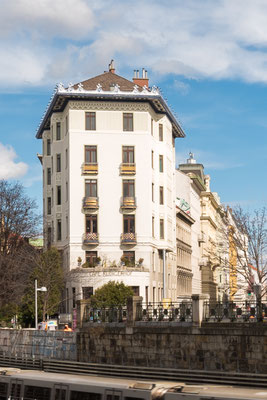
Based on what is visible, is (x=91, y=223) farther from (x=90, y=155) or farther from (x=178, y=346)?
(x=178, y=346)

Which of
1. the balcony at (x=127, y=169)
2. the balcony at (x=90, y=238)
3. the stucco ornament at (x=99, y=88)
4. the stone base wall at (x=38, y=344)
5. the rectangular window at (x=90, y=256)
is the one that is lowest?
the stone base wall at (x=38, y=344)

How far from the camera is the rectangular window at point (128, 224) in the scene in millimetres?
76500

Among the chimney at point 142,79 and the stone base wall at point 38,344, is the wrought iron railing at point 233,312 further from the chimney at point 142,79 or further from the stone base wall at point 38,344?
the chimney at point 142,79

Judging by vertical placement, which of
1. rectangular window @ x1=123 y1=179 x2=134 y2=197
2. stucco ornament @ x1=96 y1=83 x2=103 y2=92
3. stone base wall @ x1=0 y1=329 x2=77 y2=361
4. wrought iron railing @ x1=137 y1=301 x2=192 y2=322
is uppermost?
stucco ornament @ x1=96 y1=83 x2=103 y2=92

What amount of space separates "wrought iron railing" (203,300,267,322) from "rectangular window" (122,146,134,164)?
38.4m

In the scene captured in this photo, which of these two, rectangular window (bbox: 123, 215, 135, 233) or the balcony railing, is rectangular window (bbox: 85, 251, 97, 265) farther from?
the balcony railing

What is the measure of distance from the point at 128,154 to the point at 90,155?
3.74 meters

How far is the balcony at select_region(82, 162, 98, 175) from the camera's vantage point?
249 feet

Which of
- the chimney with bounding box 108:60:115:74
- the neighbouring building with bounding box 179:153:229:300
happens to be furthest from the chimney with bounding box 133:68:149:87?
the neighbouring building with bounding box 179:153:229:300

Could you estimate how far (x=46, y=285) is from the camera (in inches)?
2827

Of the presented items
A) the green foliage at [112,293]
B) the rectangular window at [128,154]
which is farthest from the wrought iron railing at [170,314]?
the rectangular window at [128,154]

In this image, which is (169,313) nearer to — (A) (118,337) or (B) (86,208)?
(A) (118,337)

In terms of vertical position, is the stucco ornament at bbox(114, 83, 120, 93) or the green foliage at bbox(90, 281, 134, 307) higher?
the stucco ornament at bbox(114, 83, 120, 93)

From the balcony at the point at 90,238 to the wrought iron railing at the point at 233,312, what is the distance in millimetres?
36407
